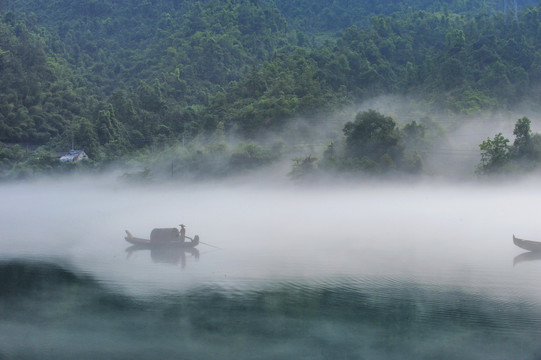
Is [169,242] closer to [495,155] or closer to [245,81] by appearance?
[495,155]

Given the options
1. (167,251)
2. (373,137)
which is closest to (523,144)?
(373,137)

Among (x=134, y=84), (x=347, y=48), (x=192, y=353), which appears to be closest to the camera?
(x=192, y=353)

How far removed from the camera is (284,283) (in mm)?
18672

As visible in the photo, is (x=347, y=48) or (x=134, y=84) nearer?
(x=347, y=48)

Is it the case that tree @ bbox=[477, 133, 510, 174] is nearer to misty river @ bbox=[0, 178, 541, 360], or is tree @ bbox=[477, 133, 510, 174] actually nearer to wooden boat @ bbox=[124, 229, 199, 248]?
misty river @ bbox=[0, 178, 541, 360]

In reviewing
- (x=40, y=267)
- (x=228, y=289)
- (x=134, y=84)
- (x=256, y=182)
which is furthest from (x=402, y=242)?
(x=134, y=84)

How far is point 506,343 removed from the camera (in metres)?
13.9

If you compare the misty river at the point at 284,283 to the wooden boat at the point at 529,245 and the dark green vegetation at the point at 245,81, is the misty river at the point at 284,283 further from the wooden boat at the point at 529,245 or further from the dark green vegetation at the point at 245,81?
the dark green vegetation at the point at 245,81

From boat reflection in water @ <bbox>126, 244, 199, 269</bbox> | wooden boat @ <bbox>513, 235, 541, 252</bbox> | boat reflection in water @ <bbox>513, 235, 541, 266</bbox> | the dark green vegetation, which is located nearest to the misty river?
boat reflection in water @ <bbox>126, 244, 199, 269</bbox>

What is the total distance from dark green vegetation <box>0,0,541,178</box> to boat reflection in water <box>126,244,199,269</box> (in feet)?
51.9

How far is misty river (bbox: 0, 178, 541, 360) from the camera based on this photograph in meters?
14.1

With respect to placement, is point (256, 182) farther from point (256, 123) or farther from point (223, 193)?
point (256, 123)

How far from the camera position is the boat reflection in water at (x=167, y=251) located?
22719 millimetres

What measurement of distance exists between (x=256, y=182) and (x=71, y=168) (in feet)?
46.8
